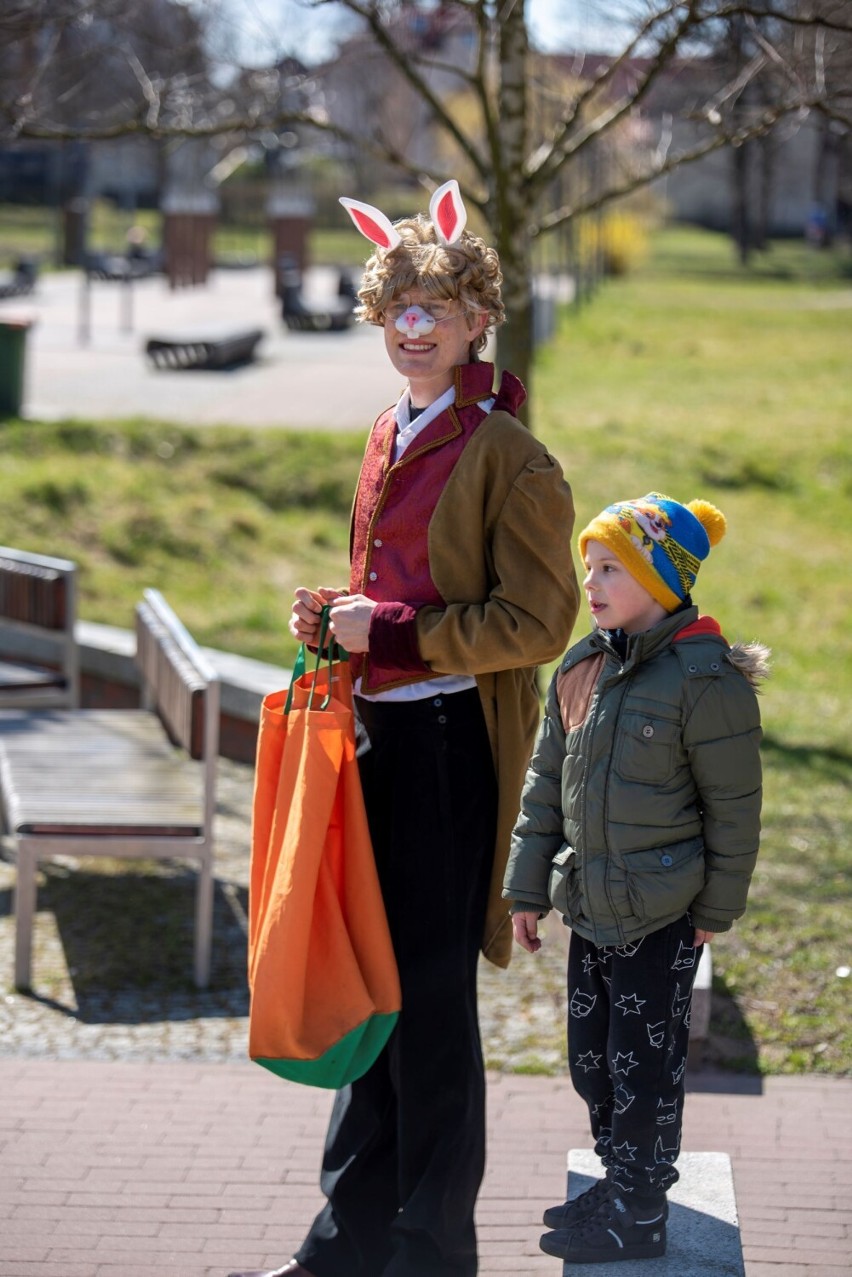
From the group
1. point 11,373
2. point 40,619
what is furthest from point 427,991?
point 11,373

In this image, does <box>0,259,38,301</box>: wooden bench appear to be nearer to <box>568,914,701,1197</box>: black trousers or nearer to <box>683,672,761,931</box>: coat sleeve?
<box>568,914,701,1197</box>: black trousers

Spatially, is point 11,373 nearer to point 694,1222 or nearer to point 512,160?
point 512,160

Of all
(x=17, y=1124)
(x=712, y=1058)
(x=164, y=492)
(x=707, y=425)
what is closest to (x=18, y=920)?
(x=17, y=1124)

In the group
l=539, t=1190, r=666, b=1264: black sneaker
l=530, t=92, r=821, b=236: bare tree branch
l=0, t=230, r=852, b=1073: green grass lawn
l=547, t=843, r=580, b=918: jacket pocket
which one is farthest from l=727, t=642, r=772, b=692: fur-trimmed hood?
l=530, t=92, r=821, b=236: bare tree branch

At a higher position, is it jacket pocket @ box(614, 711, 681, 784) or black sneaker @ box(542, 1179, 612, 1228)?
jacket pocket @ box(614, 711, 681, 784)

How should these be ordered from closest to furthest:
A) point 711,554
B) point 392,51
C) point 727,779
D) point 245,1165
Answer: point 727,779
point 245,1165
point 392,51
point 711,554

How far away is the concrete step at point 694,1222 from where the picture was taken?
3125 millimetres

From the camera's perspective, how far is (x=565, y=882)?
3080 mm

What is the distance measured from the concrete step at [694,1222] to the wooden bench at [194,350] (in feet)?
52.1

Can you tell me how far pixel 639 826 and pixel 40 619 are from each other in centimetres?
423

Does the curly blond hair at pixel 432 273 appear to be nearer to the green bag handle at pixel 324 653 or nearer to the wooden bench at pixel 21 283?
the green bag handle at pixel 324 653

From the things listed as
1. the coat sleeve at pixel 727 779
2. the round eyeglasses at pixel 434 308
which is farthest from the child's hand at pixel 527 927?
the round eyeglasses at pixel 434 308

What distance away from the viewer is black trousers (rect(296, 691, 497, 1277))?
3254 millimetres

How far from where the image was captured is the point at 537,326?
25203mm
